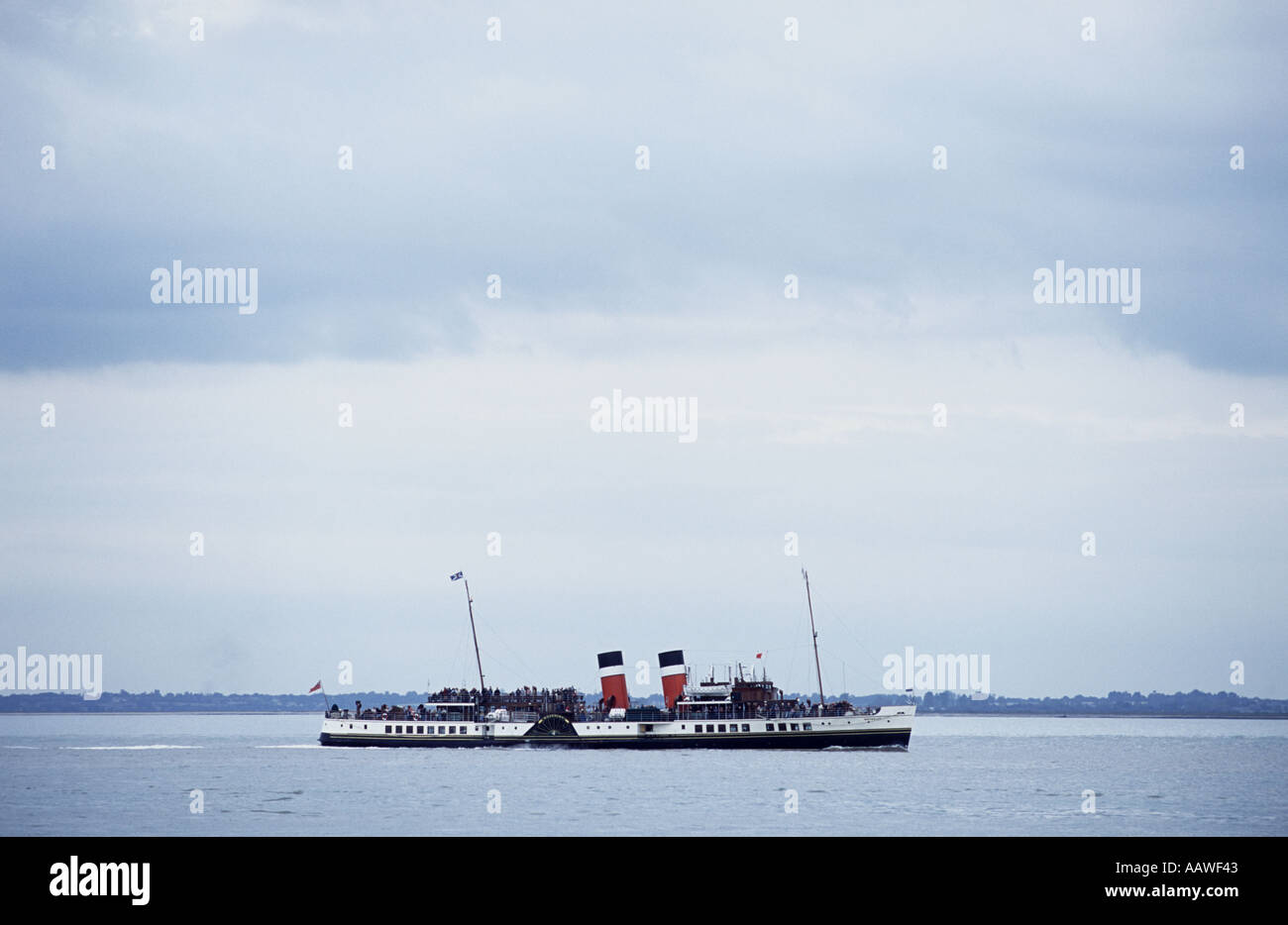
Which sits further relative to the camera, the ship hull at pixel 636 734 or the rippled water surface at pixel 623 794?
the ship hull at pixel 636 734

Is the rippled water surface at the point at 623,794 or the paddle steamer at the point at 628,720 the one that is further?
the paddle steamer at the point at 628,720

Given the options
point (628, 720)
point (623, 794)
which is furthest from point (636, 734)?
point (623, 794)

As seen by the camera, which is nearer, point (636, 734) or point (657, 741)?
point (657, 741)

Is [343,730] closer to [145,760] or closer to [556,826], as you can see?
[145,760]

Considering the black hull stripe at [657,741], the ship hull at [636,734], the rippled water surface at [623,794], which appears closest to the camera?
the rippled water surface at [623,794]

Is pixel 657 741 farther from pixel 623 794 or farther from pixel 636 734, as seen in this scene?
pixel 623 794

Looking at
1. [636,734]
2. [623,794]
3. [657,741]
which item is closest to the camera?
[623,794]

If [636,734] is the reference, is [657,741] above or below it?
below

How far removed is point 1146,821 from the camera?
7144cm

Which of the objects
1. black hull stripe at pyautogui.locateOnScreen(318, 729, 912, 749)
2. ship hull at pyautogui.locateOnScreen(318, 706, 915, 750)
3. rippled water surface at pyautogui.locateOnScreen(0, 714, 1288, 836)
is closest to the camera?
rippled water surface at pyautogui.locateOnScreen(0, 714, 1288, 836)

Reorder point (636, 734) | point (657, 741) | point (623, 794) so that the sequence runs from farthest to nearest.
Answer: point (636, 734), point (657, 741), point (623, 794)

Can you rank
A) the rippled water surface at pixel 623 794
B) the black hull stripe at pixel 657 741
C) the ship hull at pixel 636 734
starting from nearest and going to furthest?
the rippled water surface at pixel 623 794 < the black hull stripe at pixel 657 741 < the ship hull at pixel 636 734
